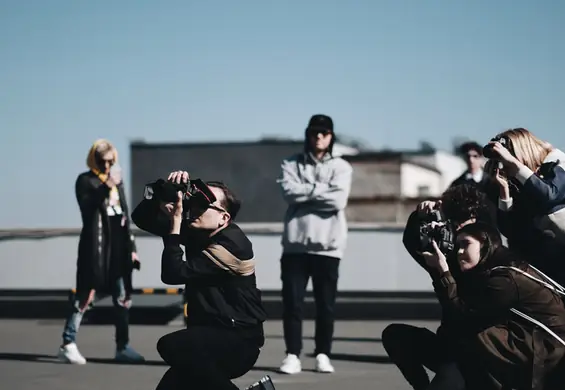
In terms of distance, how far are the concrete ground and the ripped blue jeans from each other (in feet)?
0.79

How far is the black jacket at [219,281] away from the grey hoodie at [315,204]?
3267mm

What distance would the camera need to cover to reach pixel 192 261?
19.4 feet

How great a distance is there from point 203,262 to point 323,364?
11.4 ft

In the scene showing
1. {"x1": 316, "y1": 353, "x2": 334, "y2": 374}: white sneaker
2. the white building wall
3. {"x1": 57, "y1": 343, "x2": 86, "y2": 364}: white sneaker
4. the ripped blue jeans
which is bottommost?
the white building wall

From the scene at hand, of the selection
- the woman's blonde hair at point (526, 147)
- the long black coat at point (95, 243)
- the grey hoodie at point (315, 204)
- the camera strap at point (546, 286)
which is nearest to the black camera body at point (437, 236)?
the camera strap at point (546, 286)

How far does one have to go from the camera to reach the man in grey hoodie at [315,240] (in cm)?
920

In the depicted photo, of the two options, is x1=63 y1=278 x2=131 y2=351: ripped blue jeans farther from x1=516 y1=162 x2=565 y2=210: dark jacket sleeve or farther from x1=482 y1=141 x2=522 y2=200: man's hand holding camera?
x1=516 y1=162 x2=565 y2=210: dark jacket sleeve

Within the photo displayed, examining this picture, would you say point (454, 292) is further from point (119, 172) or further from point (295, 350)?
point (119, 172)

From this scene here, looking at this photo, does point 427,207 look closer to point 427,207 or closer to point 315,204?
point 427,207

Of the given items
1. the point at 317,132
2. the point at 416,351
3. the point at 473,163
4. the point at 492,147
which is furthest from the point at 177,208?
the point at 473,163

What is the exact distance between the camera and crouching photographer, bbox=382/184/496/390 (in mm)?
5746

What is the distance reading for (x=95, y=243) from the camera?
972 cm

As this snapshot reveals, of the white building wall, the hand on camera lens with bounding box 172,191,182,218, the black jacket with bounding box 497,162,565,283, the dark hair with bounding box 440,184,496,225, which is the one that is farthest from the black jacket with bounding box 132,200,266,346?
the white building wall

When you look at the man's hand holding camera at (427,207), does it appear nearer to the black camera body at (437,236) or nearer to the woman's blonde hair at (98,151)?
the black camera body at (437,236)
